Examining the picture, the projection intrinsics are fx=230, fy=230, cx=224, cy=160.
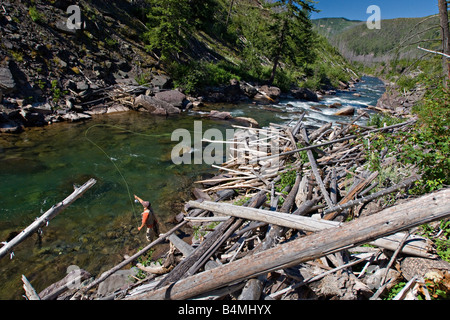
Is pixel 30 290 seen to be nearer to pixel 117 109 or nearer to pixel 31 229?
pixel 31 229

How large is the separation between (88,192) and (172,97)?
45.2 feet

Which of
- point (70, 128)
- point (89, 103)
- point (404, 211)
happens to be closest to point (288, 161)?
point (404, 211)

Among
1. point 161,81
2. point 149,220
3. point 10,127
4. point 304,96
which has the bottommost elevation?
point 149,220

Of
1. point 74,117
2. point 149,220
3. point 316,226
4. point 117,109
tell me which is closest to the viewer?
point 316,226

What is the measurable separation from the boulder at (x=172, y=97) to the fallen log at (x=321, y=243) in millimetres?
18891

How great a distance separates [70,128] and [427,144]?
56.2 ft

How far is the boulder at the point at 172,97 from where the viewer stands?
20.5m

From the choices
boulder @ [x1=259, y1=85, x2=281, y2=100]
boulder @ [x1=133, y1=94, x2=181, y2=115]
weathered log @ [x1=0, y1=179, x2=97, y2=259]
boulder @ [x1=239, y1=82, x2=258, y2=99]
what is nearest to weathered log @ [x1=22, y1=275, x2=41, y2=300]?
weathered log @ [x1=0, y1=179, x2=97, y2=259]

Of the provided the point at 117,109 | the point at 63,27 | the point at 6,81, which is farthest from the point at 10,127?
the point at 63,27

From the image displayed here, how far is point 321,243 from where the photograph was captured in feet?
8.70

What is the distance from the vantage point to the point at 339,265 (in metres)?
3.56

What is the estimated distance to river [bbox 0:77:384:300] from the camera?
612 cm
